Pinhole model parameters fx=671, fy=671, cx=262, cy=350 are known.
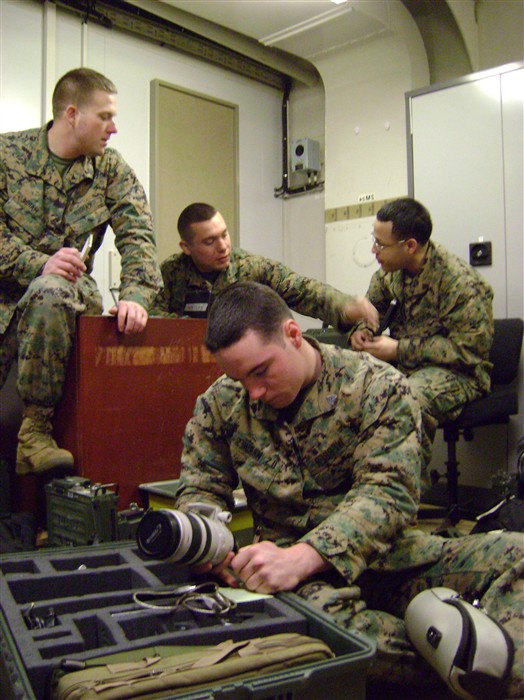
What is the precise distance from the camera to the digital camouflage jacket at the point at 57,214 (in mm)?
2375

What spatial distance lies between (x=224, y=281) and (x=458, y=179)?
4.51 feet

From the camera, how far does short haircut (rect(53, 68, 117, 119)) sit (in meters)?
2.43

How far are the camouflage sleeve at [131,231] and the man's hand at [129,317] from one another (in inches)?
6.7

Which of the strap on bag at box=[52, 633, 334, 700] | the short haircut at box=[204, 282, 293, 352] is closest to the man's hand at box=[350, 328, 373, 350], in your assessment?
the short haircut at box=[204, 282, 293, 352]

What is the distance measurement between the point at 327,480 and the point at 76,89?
1741mm

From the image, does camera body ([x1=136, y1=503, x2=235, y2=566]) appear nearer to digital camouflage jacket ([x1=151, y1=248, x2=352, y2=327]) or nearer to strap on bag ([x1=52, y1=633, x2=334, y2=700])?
strap on bag ([x1=52, y1=633, x2=334, y2=700])

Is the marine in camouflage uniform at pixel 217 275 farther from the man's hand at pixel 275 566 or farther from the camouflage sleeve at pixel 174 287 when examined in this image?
the man's hand at pixel 275 566

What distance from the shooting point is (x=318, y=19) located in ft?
12.9

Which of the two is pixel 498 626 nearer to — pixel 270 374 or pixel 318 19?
pixel 270 374

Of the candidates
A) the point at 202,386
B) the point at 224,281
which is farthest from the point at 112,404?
the point at 224,281

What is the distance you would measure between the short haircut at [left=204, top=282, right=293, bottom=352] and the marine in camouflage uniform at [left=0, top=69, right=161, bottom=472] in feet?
3.02

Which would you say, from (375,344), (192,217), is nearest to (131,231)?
(192,217)

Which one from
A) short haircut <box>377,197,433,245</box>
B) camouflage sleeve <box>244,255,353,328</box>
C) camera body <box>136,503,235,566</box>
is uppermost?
short haircut <box>377,197,433,245</box>

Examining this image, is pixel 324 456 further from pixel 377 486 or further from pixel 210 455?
pixel 210 455
